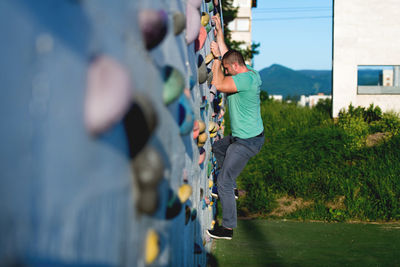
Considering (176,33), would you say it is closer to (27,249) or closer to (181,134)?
(181,134)

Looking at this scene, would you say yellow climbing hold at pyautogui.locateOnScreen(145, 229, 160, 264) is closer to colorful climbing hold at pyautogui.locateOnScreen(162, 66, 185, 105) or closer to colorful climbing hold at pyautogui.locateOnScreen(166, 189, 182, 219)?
colorful climbing hold at pyautogui.locateOnScreen(166, 189, 182, 219)

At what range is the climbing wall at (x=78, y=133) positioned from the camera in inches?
26.1

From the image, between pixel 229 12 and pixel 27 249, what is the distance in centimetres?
1875

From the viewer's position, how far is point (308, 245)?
4918 millimetres

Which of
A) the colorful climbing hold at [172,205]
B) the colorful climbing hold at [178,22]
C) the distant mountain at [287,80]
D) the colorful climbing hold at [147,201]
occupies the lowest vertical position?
the colorful climbing hold at [172,205]

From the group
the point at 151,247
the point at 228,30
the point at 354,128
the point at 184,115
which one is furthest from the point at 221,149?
the point at 228,30

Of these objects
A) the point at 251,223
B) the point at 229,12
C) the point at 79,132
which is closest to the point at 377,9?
the point at 229,12

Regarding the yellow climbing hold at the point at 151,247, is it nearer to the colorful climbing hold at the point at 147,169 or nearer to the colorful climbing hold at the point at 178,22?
the colorful climbing hold at the point at 147,169

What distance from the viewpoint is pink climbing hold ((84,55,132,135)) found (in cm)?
84

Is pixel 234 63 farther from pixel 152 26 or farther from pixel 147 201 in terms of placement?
pixel 147 201

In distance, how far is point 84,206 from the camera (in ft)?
2.78

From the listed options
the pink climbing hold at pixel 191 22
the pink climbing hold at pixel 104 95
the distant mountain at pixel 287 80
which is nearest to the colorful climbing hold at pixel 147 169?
the pink climbing hold at pixel 104 95

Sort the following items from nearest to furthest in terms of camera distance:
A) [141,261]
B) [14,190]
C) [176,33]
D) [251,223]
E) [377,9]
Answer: [14,190], [141,261], [176,33], [251,223], [377,9]

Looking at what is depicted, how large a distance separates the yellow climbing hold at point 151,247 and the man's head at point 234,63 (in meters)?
2.61
